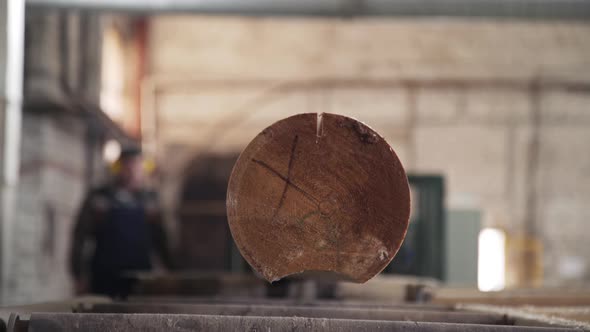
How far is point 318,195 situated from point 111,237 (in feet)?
8.73

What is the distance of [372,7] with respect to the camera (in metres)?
4.23

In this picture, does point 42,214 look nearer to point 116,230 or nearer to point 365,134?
point 116,230

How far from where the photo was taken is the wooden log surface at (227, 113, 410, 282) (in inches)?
52.7

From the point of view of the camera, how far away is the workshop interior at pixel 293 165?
4.46 ft

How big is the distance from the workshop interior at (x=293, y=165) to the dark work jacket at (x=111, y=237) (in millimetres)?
11

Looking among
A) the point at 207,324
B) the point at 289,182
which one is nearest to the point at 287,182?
the point at 289,182

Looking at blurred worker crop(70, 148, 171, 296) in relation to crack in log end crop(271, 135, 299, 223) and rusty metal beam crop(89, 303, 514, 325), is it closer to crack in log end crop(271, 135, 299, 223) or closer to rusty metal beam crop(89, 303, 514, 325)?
rusty metal beam crop(89, 303, 514, 325)

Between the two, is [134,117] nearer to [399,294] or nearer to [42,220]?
[42,220]

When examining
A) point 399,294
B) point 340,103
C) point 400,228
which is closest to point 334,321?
point 400,228

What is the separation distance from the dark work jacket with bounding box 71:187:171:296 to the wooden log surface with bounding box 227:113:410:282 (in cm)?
246

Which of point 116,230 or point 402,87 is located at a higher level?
point 402,87

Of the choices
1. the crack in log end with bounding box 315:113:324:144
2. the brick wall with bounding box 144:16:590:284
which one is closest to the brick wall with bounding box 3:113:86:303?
the brick wall with bounding box 144:16:590:284

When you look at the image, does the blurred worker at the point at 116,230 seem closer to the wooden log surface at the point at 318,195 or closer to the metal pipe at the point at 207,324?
the metal pipe at the point at 207,324

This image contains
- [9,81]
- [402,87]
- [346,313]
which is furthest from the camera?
[402,87]
